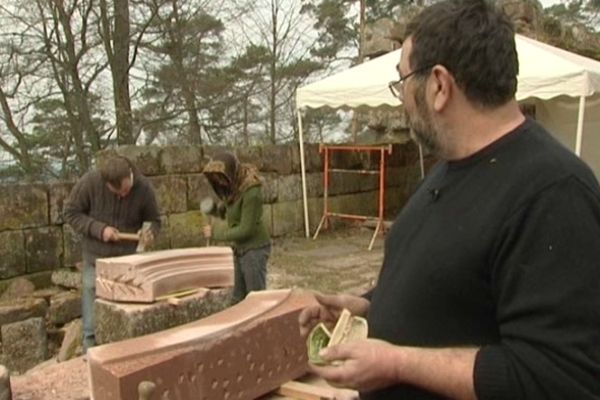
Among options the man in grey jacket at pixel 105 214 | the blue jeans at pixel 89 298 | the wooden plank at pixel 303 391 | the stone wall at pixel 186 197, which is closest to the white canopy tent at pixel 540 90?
the stone wall at pixel 186 197

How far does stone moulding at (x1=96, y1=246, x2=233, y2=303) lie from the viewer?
3268 mm

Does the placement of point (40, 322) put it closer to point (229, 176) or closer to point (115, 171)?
point (115, 171)

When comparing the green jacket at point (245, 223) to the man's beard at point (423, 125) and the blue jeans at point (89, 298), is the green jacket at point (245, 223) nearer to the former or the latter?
the blue jeans at point (89, 298)

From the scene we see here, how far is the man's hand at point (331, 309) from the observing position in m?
1.71

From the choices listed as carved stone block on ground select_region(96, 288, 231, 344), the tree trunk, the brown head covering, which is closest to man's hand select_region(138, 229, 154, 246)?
the brown head covering

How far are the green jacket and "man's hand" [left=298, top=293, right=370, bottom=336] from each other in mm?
2526

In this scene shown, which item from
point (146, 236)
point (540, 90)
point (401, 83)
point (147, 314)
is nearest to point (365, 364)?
point (401, 83)

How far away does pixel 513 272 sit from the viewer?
1.13m

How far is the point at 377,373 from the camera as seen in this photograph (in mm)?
1239

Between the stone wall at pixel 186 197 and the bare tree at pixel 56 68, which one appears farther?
the bare tree at pixel 56 68

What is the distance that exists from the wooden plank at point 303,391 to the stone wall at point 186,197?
12.7ft

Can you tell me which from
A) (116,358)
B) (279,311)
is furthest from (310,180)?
(116,358)

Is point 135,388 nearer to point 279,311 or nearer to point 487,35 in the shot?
point 279,311

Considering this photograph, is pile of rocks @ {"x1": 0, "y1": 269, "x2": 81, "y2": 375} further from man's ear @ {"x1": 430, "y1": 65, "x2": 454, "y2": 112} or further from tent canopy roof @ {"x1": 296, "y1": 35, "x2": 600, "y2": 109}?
man's ear @ {"x1": 430, "y1": 65, "x2": 454, "y2": 112}
